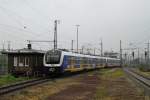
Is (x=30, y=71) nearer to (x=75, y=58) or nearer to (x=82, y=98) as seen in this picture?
(x=75, y=58)

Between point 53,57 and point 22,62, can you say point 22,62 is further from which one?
point 53,57

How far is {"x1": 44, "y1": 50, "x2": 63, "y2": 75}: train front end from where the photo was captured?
1240 inches

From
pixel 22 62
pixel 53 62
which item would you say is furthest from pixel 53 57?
pixel 22 62

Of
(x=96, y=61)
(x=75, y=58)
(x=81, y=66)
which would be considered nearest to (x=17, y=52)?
(x=75, y=58)

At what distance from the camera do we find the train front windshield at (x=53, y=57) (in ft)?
104

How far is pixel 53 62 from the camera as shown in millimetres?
31844

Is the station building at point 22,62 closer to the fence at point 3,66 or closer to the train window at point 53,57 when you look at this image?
the train window at point 53,57

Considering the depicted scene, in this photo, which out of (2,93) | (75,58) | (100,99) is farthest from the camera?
(75,58)

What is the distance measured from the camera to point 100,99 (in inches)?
570

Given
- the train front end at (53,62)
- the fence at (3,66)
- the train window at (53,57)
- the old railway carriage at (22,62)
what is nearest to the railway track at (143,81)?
the train front end at (53,62)

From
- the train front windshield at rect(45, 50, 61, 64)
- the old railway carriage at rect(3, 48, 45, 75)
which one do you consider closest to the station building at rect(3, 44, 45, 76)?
the old railway carriage at rect(3, 48, 45, 75)

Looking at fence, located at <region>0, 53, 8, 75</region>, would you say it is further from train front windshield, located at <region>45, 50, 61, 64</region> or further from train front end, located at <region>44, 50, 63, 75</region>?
train front windshield, located at <region>45, 50, 61, 64</region>

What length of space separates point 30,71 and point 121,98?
757 inches

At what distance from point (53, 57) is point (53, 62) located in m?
0.53
